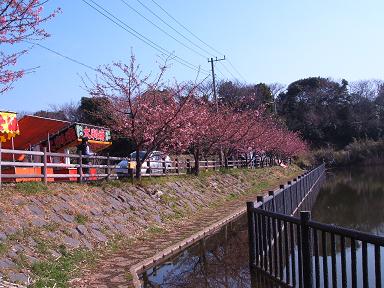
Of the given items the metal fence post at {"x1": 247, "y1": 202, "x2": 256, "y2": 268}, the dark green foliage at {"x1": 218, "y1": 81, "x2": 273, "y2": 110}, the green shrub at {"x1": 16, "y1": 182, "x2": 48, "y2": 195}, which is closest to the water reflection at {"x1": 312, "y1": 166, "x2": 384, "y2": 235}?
the metal fence post at {"x1": 247, "y1": 202, "x2": 256, "y2": 268}

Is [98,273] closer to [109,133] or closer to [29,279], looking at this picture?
[29,279]

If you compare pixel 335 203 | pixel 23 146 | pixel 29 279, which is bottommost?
pixel 335 203

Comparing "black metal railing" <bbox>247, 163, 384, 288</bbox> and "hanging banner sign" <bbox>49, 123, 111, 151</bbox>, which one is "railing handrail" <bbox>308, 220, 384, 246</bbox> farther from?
"hanging banner sign" <bbox>49, 123, 111, 151</bbox>

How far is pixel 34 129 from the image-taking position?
17.9 m

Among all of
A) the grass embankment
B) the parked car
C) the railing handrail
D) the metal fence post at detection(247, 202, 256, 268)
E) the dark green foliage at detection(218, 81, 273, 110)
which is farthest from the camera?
the dark green foliage at detection(218, 81, 273, 110)

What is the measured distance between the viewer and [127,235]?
1231 centimetres

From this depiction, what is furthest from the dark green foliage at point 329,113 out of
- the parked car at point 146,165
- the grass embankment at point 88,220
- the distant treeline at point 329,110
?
the parked car at point 146,165

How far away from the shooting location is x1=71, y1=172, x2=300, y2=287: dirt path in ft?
26.9

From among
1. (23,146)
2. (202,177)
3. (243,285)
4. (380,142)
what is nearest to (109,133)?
(23,146)

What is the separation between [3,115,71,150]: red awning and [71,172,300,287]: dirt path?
6.11m

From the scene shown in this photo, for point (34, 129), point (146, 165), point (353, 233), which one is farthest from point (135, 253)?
point (146, 165)

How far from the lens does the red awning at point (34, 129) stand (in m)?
17.0

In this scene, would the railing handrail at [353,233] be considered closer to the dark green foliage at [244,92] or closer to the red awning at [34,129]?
the red awning at [34,129]

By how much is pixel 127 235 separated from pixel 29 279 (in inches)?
188
